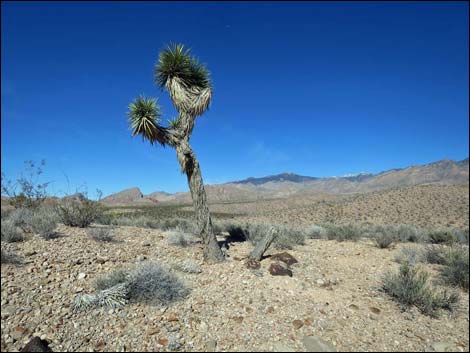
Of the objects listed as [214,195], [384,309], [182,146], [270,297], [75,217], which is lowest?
[384,309]

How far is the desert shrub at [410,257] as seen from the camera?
9.26 m

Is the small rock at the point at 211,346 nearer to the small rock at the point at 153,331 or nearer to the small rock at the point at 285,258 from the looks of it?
the small rock at the point at 153,331

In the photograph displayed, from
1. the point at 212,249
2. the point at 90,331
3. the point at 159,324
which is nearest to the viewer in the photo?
the point at 90,331

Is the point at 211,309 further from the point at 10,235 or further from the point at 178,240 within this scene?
the point at 10,235

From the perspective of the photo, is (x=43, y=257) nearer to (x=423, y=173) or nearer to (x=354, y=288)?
(x=354, y=288)

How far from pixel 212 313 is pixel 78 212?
688cm

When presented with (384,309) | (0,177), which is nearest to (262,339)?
(384,309)

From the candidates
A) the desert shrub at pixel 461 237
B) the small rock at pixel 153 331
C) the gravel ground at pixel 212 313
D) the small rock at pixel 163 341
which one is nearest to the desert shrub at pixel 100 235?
the gravel ground at pixel 212 313

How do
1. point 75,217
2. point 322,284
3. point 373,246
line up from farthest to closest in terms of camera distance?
point 373,246
point 75,217
point 322,284

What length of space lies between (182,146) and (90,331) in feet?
16.4

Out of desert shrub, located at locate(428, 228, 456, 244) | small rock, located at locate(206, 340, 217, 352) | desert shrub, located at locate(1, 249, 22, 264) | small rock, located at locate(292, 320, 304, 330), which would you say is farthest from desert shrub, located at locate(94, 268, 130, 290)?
desert shrub, located at locate(428, 228, 456, 244)

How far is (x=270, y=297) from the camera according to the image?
230 inches

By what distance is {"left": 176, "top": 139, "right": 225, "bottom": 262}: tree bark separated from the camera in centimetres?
782

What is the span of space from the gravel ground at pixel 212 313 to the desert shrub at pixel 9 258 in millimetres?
126
